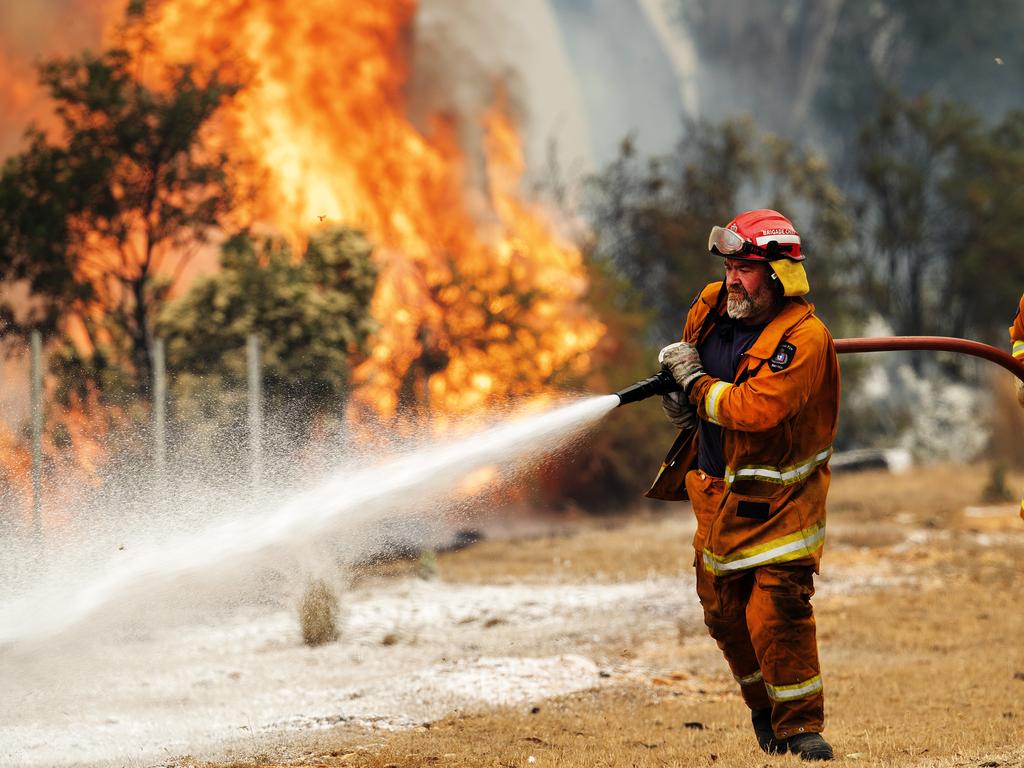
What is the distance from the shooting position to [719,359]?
4996mm

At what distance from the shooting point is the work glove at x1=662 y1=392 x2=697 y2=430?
197 inches

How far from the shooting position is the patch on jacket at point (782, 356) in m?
4.61

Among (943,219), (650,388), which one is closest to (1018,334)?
(650,388)

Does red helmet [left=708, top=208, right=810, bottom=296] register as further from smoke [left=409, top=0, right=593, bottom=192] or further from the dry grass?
smoke [left=409, top=0, right=593, bottom=192]

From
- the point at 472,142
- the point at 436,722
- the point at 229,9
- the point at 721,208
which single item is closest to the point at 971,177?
the point at 721,208

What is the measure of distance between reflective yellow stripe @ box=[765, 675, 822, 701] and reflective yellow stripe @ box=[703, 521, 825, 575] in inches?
18.8

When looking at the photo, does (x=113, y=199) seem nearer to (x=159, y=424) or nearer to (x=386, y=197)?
(x=386, y=197)

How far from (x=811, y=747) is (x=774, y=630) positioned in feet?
1.59

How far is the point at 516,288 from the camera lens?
18.3 metres

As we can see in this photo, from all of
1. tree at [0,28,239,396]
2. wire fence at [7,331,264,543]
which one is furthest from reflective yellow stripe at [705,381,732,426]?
tree at [0,28,239,396]

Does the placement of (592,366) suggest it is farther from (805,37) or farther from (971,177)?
(805,37)

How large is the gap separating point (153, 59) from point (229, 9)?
1.64 metres

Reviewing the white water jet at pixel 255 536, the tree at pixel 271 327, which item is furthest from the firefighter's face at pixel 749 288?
the tree at pixel 271 327

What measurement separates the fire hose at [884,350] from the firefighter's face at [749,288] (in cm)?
33
